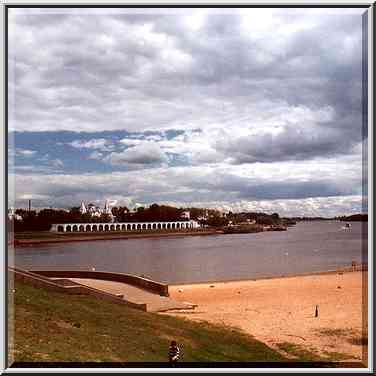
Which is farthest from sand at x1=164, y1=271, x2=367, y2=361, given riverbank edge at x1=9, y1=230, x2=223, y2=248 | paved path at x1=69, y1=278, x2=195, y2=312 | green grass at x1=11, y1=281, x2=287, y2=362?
riverbank edge at x1=9, y1=230, x2=223, y2=248

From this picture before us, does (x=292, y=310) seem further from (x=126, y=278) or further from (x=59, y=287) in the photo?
(x=59, y=287)

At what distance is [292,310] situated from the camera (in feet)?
55.9

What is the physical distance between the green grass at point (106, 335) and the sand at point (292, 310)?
1331 millimetres

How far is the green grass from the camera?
25.6 feet

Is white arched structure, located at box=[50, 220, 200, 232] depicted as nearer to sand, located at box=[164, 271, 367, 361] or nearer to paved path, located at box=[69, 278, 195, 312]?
sand, located at box=[164, 271, 367, 361]

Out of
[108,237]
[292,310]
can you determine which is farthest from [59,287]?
[108,237]

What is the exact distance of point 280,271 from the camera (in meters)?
35.5

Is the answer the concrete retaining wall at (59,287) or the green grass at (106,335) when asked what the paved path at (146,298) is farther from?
the green grass at (106,335)

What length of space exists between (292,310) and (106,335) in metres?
9.47

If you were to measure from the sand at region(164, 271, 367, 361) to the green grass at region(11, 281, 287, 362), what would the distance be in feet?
4.37

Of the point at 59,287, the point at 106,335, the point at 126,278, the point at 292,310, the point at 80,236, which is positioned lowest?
the point at 80,236

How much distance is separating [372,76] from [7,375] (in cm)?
714

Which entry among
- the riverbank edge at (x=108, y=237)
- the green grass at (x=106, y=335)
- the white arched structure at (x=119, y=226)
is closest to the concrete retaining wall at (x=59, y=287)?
the green grass at (x=106, y=335)

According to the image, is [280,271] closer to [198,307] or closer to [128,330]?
[198,307]
